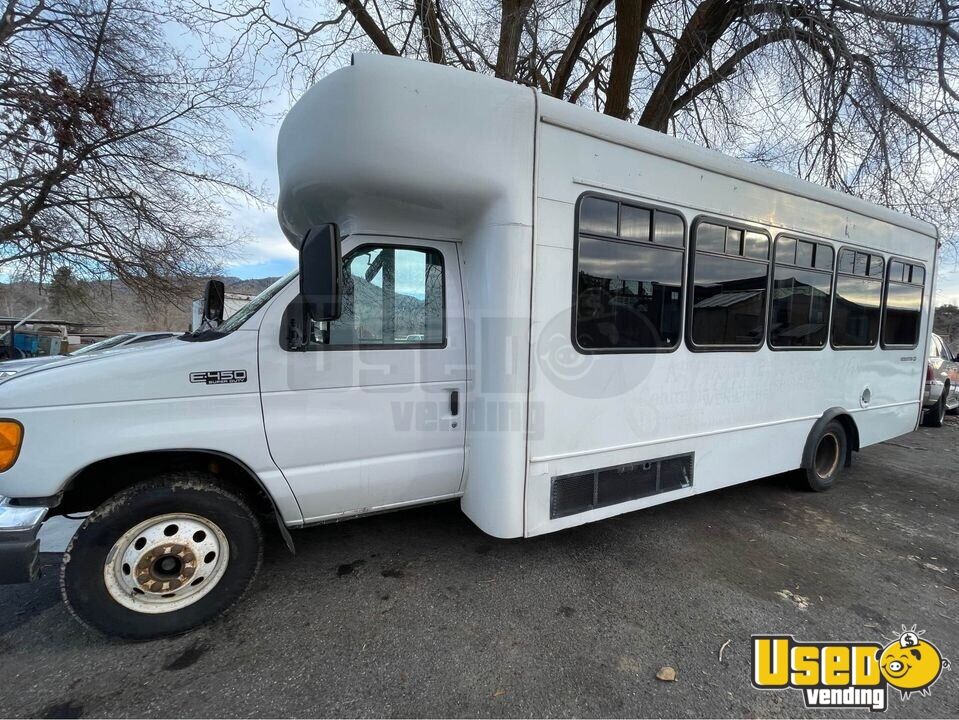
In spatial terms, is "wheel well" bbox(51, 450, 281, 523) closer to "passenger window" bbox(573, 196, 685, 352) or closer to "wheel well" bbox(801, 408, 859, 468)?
"passenger window" bbox(573, 196, 685, 352)

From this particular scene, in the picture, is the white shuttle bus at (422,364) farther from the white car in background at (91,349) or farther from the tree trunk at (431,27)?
the tree trunk at (431,27)

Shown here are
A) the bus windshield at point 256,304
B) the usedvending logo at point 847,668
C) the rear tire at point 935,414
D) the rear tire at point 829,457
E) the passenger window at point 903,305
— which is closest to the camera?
the usedvending logo at point 847,668

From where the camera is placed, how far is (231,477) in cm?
270

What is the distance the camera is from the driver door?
2553 mm

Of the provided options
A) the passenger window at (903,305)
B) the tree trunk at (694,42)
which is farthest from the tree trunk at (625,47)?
the passenger window at (903,305)

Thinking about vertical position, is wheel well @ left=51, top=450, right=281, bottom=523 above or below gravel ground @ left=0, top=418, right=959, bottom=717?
above

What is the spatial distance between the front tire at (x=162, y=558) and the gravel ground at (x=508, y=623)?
0.53 feet

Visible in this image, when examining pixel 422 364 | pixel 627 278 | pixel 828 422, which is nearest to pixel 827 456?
pixel 828 422

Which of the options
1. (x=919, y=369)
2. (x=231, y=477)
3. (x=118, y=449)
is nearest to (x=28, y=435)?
(x=118, y=449)

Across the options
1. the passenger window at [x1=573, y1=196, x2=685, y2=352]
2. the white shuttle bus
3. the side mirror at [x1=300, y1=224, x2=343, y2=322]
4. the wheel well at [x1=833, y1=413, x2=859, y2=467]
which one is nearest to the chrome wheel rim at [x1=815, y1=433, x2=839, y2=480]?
the wheel well at [x1=833, y1=413, x2=859, y2=467]

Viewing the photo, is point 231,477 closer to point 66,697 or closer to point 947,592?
point 66,697

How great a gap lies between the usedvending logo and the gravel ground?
6 cm

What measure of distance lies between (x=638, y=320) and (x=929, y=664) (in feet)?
→ 7.96

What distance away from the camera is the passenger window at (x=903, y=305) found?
491cm
